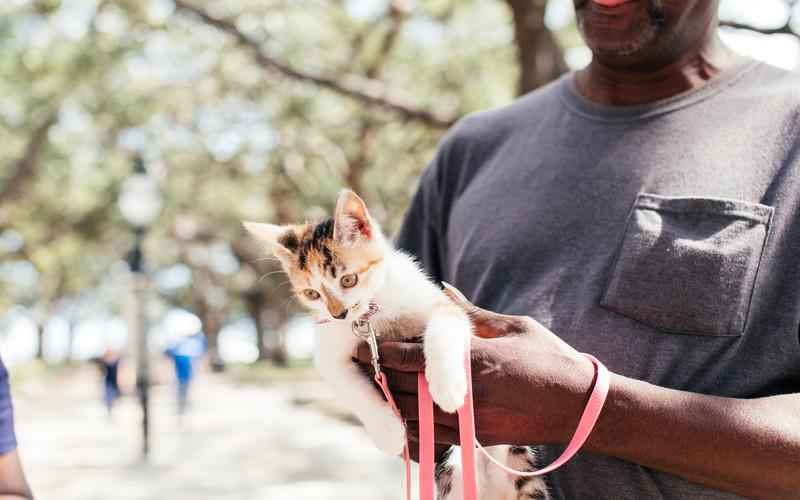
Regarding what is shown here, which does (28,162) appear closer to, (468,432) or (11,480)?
(11,480)

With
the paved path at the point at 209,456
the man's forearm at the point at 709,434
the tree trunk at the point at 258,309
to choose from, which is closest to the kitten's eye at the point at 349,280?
the man's forearm at the point at 709,434

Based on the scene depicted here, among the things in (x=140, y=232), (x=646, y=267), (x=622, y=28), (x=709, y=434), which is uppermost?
(x=622, y=28)

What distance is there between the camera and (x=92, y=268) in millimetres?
48188

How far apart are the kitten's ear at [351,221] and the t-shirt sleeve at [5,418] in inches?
43.3

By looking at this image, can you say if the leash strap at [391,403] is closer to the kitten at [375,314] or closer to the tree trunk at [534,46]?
the kitten at [375,314]

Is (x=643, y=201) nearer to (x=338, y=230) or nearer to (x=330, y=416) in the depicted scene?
(x=338, y=230)

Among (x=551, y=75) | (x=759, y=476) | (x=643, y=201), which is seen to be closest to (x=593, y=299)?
(x=643, y=201)

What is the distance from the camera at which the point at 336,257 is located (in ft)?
7.13

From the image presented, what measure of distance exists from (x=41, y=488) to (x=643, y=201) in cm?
1249

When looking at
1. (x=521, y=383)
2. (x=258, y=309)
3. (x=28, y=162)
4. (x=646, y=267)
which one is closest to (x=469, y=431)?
(x=521, y=383)

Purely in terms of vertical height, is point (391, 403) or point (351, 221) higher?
point (351, 221)

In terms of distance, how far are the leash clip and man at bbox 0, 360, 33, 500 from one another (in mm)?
1156

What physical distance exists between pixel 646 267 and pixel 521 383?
0.48 m

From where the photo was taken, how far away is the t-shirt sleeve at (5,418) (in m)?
2.28
